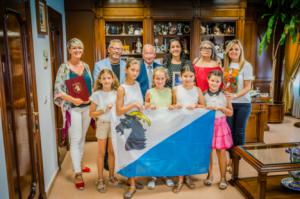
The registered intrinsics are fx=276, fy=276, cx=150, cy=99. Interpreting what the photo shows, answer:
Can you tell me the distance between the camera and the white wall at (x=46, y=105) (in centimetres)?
259

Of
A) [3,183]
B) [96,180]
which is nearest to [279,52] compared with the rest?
[96,180]

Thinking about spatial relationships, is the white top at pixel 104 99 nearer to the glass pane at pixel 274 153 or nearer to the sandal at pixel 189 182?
the sandal at pixel 189 182

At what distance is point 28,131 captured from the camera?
2.29 m

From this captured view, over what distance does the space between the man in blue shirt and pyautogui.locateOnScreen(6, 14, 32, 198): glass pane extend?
1.26 m

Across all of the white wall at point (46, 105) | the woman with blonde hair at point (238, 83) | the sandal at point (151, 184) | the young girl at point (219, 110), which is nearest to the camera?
the white wall at point (46, 105)

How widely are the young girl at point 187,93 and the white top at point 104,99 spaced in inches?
25.0

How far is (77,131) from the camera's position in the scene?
9.70 ft

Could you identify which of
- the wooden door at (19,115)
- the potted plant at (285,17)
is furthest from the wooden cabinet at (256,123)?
the wooden door at (19,115)

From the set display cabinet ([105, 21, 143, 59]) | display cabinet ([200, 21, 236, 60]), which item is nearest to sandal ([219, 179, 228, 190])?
display cabinet ([105, 21, 143, 59])

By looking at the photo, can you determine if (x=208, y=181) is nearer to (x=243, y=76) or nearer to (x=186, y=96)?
(x=186, y=96)

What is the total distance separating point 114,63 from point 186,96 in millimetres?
919

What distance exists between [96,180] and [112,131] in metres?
0.78

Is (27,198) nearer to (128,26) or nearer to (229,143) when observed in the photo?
(229,143)

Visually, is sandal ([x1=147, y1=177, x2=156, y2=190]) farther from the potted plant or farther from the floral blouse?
the potted plant
